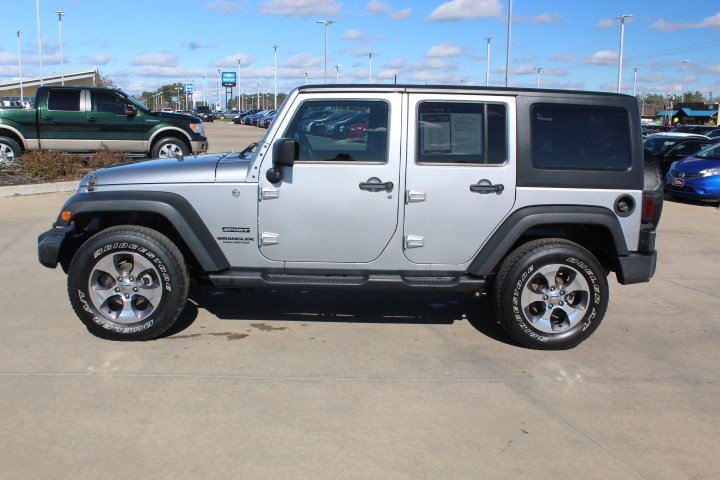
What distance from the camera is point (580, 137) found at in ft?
17.1

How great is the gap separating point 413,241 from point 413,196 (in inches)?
13.4

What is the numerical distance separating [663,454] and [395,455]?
1.44m

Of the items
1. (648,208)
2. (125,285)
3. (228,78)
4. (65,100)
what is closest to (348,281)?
(125,285)

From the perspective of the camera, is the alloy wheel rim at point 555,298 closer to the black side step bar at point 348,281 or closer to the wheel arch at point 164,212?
the black side step bar at point 348,281

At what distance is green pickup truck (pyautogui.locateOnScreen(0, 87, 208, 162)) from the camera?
1492 centimetres

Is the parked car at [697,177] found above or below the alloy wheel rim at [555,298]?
above

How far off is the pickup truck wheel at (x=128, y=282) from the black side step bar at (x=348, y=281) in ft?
1.10

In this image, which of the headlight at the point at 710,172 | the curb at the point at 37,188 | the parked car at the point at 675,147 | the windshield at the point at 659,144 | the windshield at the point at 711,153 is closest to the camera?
the curb at the point at 37,188

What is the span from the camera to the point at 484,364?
5.00 metres

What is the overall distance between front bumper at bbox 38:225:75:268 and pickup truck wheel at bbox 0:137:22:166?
10.7 meters

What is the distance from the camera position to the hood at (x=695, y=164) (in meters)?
14.7

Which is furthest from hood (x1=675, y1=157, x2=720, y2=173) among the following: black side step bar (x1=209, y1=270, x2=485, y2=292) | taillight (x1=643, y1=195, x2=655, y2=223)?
black side step bar (x1=209, y1=270, x2=485, y2=292)

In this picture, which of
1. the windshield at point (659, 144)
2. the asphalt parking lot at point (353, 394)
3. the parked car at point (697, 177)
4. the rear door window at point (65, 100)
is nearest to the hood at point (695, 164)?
the parked car at point (697, 177)

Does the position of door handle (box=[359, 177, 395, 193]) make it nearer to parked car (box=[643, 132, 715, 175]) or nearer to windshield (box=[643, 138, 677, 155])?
parked car (box=[643, 132, 715, 175])
